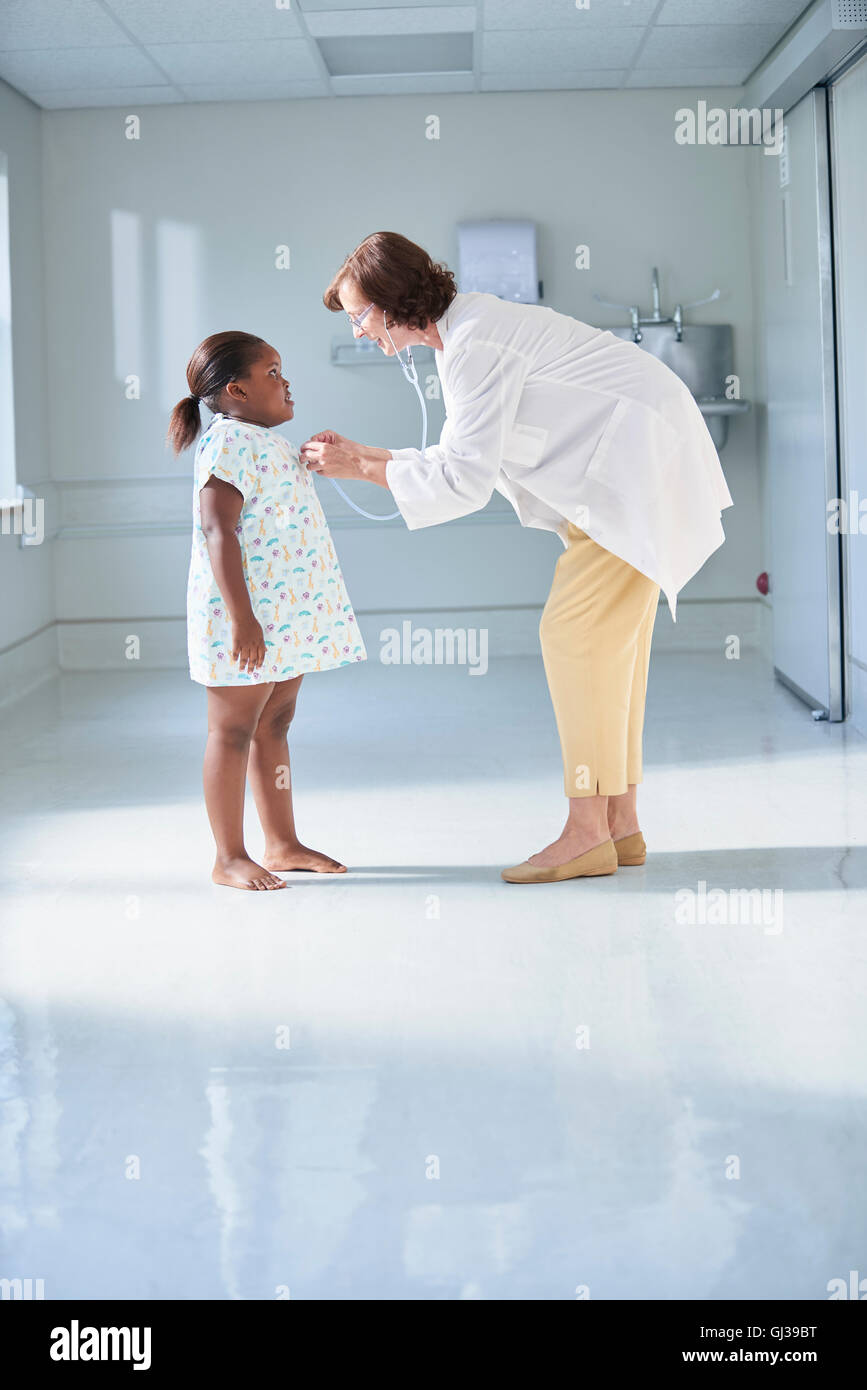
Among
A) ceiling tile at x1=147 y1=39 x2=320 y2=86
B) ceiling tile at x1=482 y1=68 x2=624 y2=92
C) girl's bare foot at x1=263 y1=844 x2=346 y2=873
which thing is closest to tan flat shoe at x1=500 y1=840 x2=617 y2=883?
girl's bare foot at x1=263 y1=844 x2=346 y2=873

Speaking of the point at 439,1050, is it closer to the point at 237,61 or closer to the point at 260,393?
the point at 260,393

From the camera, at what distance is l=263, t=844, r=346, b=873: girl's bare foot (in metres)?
2.69

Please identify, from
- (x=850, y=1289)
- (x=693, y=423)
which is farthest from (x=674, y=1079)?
(x=693, y=423)

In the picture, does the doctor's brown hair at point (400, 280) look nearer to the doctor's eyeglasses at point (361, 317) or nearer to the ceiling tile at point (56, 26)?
the doctor's eyeglasses at point (361, 317)

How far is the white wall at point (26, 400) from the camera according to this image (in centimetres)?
493

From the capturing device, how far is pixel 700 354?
5211 millimetres

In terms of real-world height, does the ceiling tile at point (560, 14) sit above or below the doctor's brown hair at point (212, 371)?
above

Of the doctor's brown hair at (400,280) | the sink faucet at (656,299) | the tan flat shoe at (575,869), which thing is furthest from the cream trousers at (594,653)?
the sink faucet at (656,299)

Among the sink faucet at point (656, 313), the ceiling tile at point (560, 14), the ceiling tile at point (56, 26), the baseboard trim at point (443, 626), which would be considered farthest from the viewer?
the baseboard trim at point (443, 626)

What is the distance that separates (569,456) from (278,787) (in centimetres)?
83

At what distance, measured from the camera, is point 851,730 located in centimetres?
388

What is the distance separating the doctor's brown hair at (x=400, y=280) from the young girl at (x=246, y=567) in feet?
0.74

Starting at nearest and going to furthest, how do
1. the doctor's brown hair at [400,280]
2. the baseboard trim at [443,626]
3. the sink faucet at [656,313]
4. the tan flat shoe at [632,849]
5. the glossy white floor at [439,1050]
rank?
the glossy white floor at [439,1050] < the doctor's brown hair at [400,280] < the tan flat shoe at [632,849] < the sink faucet at [656,313] < the baseboard trim at [443,626]

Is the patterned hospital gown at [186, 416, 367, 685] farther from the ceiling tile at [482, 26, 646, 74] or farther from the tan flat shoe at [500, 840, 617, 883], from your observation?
the ceiling tile at [482, 26, 646, 74]
